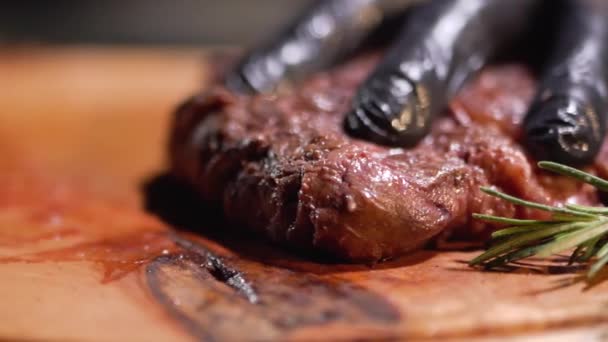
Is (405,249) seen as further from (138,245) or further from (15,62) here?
(15,62)

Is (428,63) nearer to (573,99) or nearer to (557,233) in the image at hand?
(573,99)

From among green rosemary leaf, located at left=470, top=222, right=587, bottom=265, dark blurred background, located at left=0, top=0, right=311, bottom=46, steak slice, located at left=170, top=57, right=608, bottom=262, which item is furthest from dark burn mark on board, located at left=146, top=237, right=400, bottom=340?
dark blurred background, located at left=0, top=0, right=311, bottom=46

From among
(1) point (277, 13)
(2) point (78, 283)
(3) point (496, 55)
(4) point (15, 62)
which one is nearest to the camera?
(2) point (78, 283)

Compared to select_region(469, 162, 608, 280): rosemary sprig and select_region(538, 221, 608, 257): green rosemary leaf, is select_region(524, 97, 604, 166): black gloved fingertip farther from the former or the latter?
select_region(538, 221, 608, 257): green rosemary leaf

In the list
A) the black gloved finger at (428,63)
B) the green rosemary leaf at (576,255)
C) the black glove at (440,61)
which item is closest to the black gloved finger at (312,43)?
the black glove at (440,61)

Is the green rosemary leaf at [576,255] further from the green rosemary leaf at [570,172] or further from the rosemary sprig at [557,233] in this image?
the green rosemary leaf at [570,172]

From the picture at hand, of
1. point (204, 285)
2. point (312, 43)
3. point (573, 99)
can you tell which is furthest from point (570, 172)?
point (312, 43)

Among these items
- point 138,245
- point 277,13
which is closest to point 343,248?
point 138,245
